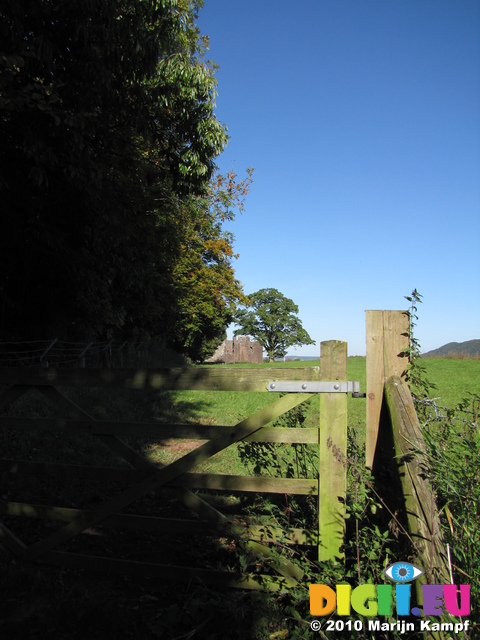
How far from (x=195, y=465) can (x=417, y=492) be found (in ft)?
4.42

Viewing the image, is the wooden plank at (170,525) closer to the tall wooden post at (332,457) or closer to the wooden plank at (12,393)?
the tall wooden post at (332,457)

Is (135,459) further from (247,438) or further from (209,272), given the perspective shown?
(209,272)

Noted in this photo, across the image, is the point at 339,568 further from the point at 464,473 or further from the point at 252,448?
the point at 252,448

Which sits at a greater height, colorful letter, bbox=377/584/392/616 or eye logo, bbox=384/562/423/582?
eye logo, bbox=384/562/423/582

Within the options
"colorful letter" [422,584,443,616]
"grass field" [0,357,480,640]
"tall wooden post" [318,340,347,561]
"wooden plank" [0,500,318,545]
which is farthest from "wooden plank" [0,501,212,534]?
"colorful letter" [422,584,443,616]

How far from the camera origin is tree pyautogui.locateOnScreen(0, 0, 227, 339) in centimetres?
682

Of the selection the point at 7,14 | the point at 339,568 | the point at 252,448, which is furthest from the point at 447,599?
the point at 7,14

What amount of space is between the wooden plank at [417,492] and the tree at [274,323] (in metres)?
A: 64.2

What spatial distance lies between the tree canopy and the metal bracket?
16.9 ft

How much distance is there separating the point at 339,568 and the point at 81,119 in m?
6.72

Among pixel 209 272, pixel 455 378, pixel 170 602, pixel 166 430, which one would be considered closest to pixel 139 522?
pixel 170 602

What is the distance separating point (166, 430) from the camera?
3039 mm

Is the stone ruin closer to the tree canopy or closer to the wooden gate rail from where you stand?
the tree canopy

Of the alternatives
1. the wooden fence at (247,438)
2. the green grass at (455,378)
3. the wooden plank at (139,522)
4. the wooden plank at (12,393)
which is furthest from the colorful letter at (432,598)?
the green grass at (455,378)
